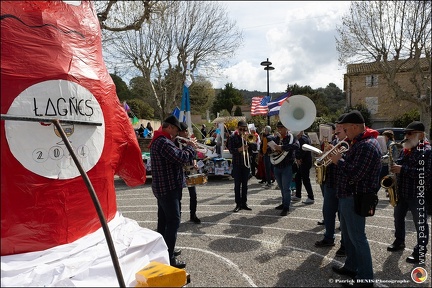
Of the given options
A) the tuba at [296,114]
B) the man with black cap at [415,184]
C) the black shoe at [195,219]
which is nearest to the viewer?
the man with black cap at [415,184]

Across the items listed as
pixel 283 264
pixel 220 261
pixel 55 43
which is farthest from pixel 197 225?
pixel 55 43

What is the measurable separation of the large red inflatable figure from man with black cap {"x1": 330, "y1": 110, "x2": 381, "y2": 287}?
2.49 meters

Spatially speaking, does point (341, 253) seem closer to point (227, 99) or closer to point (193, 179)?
point (193, 179)

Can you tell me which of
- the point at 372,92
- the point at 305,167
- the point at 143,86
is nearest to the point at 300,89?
the point at 372,92

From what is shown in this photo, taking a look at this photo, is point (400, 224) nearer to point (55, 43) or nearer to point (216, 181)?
point (55, 43)

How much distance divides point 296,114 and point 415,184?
10.5 feet

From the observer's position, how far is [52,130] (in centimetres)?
261

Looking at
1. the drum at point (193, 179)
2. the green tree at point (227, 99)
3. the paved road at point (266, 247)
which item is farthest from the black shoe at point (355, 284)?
the green tree at point (227, 99)

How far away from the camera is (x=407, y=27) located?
15281 mm

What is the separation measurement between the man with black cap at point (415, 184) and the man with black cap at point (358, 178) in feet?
3.40

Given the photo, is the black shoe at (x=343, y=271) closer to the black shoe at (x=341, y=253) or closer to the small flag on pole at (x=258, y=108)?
the black shoe at (x=341, y=253)

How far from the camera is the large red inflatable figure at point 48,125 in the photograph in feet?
8.09

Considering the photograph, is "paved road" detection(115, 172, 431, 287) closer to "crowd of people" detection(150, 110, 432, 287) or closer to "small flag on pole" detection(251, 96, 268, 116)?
"crowd of people" detection(150, 110, 432, 287)

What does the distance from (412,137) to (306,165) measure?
3471 mm
